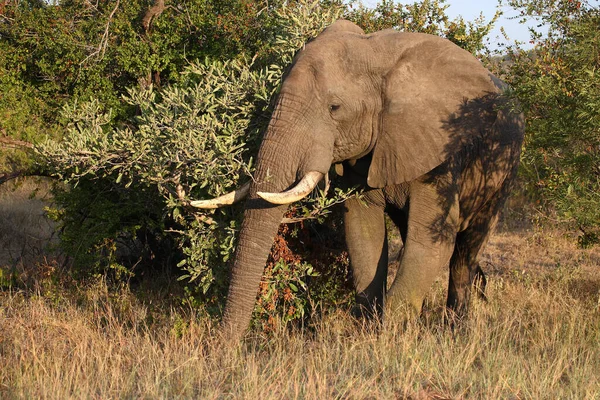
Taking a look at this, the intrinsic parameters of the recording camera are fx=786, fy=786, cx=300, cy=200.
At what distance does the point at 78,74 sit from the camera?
8578mm

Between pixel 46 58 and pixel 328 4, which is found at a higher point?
pixel 328 4

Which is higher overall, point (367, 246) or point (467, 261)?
point (367, 246)

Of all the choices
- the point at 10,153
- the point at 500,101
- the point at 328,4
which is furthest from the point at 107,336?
the point at 328,4

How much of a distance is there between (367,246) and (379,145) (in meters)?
0.96

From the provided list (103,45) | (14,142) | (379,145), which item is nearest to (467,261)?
(379,145)

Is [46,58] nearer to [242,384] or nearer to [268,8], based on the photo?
[268,8]

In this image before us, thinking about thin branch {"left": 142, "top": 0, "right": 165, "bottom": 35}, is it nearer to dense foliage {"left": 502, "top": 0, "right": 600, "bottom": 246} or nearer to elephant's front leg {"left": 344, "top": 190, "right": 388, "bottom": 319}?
elephant's front leg {"left": 344, "top": 190, "right": 388, "bottom": 319}

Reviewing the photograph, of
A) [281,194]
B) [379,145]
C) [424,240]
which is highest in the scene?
[379,145]

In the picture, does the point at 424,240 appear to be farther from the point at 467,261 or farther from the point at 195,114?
the point at 195,114

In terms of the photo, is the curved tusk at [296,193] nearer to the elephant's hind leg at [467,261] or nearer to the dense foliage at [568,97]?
the dense foliage at [568,97]

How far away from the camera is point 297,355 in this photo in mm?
5527

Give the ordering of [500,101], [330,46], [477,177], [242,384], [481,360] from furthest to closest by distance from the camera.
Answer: [477,177]
[500,101]
[330,46]
[481,360]
[242,384]

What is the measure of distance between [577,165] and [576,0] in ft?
4.36

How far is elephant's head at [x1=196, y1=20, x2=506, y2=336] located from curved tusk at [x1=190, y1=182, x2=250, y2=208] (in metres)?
0.02
